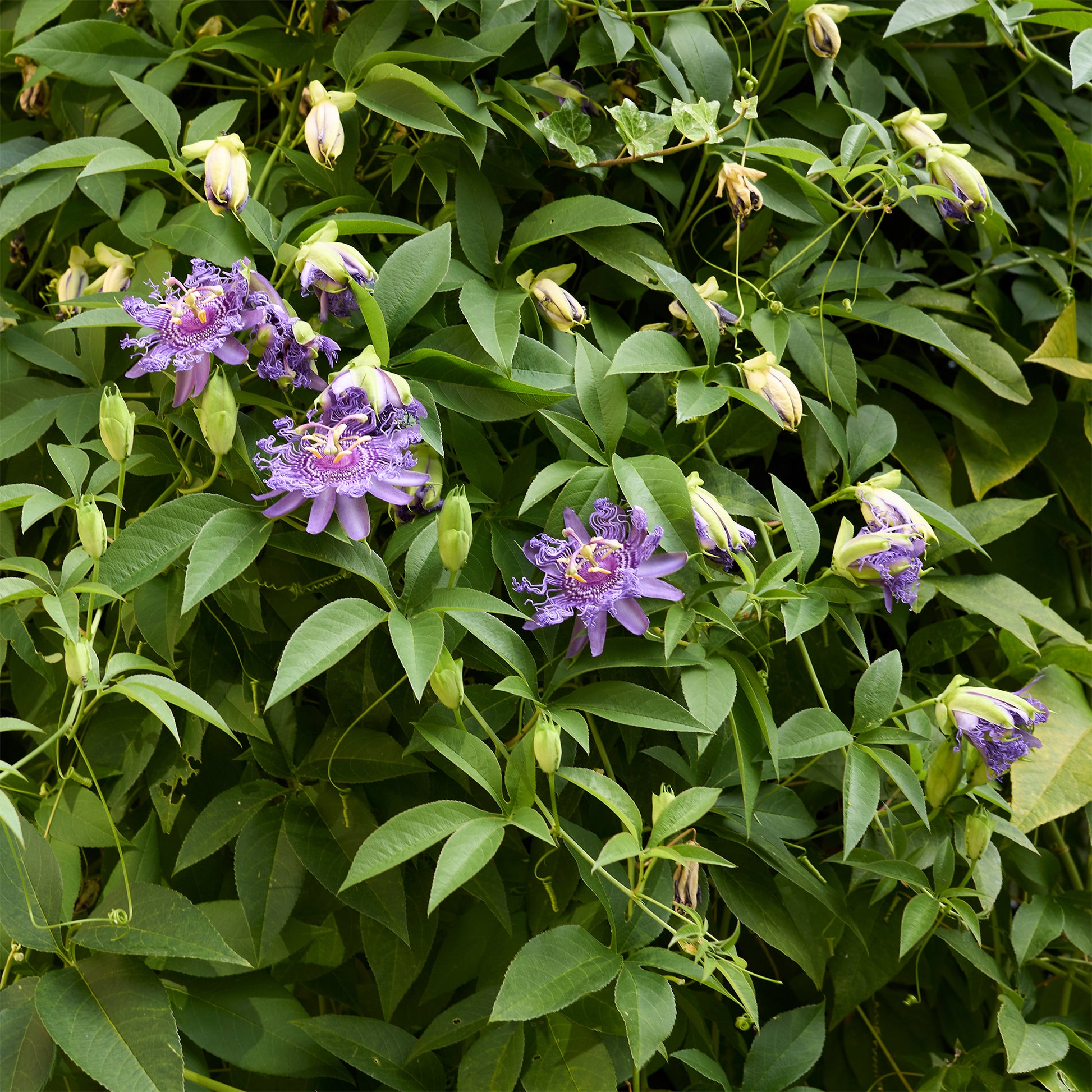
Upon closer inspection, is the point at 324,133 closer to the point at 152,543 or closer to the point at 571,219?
the point at 571,219

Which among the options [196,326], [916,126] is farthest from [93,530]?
[916,126]

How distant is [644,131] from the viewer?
36.5 inches

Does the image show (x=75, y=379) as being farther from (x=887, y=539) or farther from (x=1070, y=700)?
(x=1070, y=700)

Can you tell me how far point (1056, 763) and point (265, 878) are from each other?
69 cm

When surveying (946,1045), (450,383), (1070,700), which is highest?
(450,383)

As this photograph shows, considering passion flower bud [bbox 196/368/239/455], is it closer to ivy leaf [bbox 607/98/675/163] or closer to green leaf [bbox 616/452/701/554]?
green leaf [bbox 616/452/701/554]

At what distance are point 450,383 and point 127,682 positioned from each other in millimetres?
314

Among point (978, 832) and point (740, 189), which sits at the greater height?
point (740, 189)

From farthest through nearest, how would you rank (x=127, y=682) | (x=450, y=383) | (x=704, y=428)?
(x=704, y=428)
(x=450, y=383)
(x=127, y=682)

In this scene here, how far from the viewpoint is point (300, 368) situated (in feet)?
2.45

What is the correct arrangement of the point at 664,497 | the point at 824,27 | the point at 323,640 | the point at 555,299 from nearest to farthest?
1. the point at 323,640
2. the point at 664,497
3. the point at 555,299
4. the point at 824,27

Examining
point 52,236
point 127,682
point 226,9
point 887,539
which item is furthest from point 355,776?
point 226,9

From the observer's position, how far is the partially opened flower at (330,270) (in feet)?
2.43

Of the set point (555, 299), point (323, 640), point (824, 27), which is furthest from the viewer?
point (824, 27)
